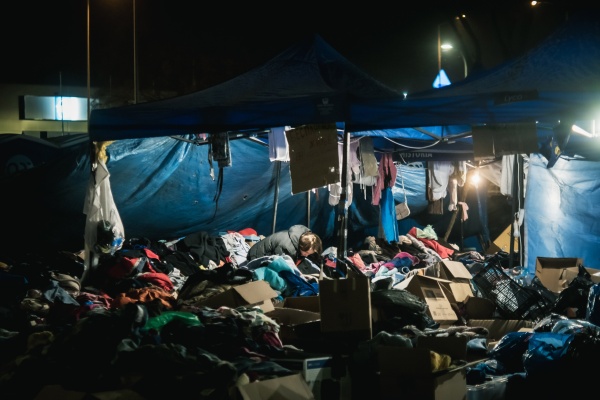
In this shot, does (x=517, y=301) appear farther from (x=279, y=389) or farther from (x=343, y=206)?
(x=279, y=389)

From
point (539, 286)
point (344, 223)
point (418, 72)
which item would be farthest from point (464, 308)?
point (418, 72)

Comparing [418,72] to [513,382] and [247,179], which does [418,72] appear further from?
[513,382]

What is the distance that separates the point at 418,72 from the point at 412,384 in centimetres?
3194

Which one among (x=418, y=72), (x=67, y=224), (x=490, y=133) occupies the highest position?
(x=418, y=72)

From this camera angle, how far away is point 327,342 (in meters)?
6.23

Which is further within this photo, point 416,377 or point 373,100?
point 373,100

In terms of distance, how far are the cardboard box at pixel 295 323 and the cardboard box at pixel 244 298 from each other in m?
0.17

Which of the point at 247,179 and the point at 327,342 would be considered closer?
the point at 327,342

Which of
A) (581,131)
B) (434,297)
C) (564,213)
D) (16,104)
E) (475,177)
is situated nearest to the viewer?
(434,297)

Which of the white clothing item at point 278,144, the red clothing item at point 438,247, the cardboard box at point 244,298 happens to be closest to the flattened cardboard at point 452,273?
the cardboard box at point 244,298

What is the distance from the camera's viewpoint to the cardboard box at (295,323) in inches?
258

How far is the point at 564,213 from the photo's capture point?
12195 millimetres

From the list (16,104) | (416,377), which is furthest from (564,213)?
(16,104)

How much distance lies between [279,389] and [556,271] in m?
5.94
